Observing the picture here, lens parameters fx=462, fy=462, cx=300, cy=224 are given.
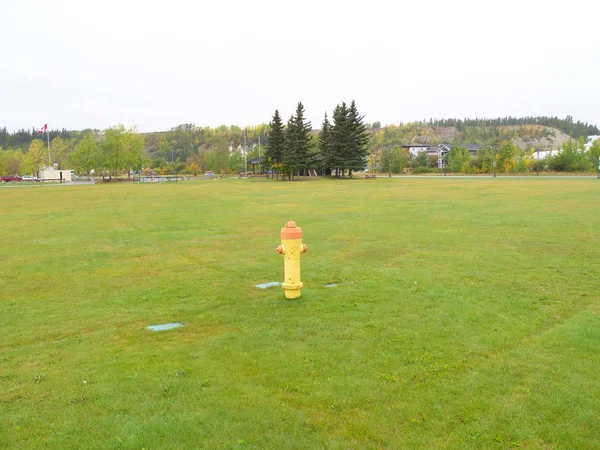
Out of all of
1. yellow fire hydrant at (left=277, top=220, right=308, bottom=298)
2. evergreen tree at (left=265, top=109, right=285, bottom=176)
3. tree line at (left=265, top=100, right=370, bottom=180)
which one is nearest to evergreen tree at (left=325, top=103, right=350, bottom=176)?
tree line at (left=265, top=100, right=370, bottom=180)

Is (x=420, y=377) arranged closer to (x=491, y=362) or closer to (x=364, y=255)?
(x=491, y=362)

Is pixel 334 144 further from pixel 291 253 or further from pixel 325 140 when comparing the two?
pixel 291 253

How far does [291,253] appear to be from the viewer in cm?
771

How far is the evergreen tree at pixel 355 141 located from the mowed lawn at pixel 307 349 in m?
61.2

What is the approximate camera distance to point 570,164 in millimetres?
97188

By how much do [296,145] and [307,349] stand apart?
2622 inches

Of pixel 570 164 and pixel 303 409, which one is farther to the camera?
pixel 570 164

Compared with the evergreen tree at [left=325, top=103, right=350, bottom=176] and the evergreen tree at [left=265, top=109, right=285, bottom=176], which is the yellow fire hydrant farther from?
the evergreen tree at [left=265, top=109, right=285, bottom=176]

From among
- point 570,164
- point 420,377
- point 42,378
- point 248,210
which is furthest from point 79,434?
point 570,164

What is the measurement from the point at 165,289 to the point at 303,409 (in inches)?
212

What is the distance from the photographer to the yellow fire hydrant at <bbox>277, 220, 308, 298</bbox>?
25.3 ft

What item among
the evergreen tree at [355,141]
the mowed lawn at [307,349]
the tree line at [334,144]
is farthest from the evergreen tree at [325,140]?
the mowed lawn at [307,349]

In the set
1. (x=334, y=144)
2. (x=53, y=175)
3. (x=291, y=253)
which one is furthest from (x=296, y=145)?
(x=291, y=253)

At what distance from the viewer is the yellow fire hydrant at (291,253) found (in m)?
7.71
